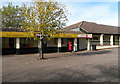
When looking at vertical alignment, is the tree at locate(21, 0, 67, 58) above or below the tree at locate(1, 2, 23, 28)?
below

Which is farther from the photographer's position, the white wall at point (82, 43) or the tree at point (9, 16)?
the tree at point (9, 16)

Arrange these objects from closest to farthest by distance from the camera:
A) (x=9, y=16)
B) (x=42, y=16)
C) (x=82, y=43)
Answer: (x=42, y=16) < (x=82, y=43) < (x=9, y=16)

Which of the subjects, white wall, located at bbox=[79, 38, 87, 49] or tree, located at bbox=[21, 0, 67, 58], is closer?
tree, located at bbox=[21, 0, 67, 58]

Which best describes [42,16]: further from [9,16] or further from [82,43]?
[9,16]

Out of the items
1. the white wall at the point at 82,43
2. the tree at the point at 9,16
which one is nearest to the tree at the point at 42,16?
the white wall at the point at 82,43

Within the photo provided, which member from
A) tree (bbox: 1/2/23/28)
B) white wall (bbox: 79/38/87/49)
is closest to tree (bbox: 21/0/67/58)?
white wall (bbox: 79/38/87/49)

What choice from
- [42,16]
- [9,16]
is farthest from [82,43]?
[9,16]

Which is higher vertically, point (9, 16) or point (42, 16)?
point (9, 16)

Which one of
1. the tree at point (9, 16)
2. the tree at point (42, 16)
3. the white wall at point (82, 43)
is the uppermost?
the tree at point (9, 16)

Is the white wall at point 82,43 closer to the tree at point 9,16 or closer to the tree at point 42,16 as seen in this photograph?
the tree at point 42,16

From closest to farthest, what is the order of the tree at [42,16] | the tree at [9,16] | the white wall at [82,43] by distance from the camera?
the tree at [42,16], the white wall at [82,43], the tree at [9,16]

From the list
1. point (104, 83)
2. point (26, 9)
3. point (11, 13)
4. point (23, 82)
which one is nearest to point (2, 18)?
point (11, 13)

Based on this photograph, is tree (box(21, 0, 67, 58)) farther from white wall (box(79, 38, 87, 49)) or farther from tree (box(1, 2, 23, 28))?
tree (box(1, 2, 23, 28))

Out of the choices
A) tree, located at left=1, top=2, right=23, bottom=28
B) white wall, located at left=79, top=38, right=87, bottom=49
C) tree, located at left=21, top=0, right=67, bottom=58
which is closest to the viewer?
tree, located at left=21, top=0, right=67, bottom=58
